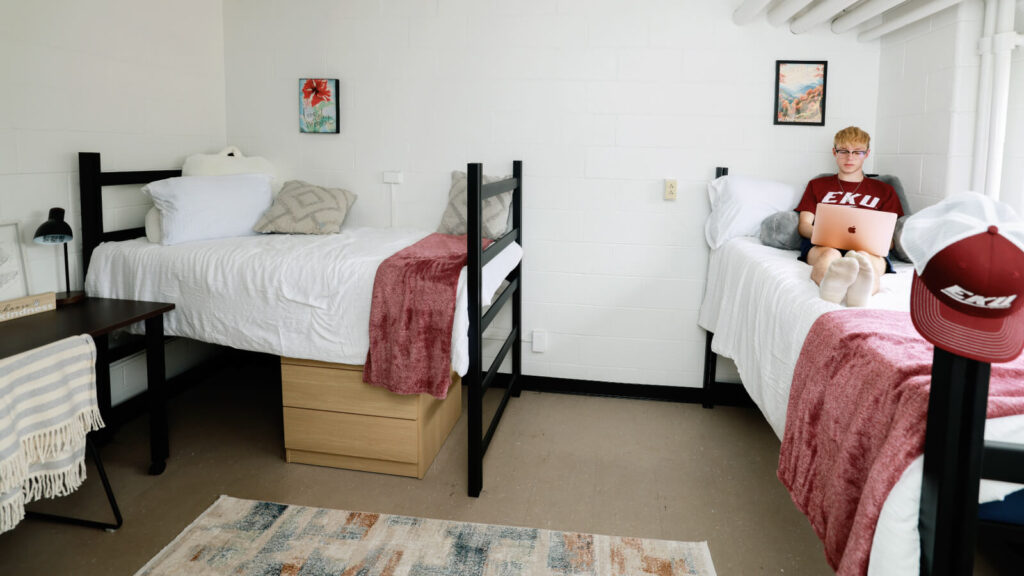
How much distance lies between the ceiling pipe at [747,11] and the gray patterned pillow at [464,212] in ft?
4.05

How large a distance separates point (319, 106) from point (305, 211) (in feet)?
1.93

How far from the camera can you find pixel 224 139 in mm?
3441

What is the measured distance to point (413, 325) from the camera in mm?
2309

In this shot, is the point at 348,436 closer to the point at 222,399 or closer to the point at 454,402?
the point at 454,402

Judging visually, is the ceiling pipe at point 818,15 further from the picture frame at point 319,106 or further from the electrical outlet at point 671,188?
the picture frame at point 319,106

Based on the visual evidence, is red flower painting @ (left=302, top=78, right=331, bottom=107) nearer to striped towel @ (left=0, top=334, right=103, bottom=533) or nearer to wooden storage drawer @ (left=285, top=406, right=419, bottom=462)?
wooden storage drawer @ (left=285, top=406, right=419, bottom=462)

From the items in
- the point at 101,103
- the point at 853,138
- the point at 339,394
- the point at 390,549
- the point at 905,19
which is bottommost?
the point at 390,549

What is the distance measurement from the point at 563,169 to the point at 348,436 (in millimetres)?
1565

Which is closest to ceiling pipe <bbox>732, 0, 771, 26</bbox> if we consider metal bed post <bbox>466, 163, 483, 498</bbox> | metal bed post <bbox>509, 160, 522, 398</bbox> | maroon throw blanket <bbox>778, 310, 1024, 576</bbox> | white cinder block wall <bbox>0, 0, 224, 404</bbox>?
metal bed post <bbox>509, 160, 522, 398</bbox>

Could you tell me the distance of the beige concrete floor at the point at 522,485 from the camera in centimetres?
203

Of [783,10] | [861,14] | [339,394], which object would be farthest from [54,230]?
[861,14]

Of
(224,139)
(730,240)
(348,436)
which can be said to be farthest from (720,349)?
(224,139)

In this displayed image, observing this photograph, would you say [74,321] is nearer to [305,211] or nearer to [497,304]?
[305,211]

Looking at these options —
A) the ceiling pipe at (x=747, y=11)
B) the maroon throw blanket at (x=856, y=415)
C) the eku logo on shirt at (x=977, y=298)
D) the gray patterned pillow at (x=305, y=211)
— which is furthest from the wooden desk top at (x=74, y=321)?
the ceiling pipe at (x=747, y=11)
